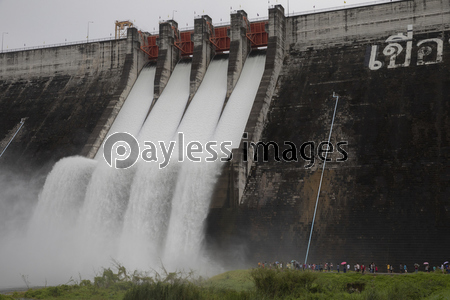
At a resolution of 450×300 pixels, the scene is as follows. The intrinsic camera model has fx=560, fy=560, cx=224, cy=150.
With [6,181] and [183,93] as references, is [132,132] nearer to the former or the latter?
[183,93]

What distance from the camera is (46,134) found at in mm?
40219

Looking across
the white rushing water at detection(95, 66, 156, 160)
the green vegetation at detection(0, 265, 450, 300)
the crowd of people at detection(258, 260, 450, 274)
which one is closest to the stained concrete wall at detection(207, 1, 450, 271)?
the crowd of people at detection(258, 260, 450, 274)

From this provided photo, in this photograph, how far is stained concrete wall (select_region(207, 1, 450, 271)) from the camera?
25328mm

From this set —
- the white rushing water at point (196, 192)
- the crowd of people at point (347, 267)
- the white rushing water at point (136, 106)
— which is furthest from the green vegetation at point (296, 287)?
the white rushing water at point (136, 106)

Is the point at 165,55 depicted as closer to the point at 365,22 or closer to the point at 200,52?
the point at 200,52

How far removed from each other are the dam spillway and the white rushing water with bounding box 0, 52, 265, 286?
0.73ft

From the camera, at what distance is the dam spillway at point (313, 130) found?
25969 mm

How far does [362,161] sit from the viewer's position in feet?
93.4

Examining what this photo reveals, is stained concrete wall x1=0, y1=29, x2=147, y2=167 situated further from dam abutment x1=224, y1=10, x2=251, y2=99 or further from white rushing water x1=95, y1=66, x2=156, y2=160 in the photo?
dam abutment x1=224, y1=10, x2=251, y2=99

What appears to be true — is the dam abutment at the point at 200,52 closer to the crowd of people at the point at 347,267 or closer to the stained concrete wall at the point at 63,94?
the stained concrete wall at the point at 63,94

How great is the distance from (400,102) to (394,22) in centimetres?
732

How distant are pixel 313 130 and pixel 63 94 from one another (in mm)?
21575

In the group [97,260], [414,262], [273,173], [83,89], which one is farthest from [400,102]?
[83,89]

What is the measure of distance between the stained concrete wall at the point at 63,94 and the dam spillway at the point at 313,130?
11 centimetres
